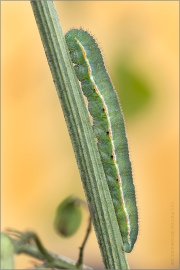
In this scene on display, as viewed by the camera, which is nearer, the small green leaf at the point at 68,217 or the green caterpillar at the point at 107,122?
the green caterpillar at the point at 107,122

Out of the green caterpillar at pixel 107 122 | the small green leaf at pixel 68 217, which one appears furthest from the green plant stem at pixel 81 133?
the small green leaf at pixel 68 217

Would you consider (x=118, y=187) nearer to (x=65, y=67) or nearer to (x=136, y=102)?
(x=65, y=67)

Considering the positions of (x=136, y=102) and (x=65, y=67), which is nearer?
(x=65, y=67)

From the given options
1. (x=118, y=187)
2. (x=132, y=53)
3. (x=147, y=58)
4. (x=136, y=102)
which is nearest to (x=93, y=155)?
(x=118, y=187)

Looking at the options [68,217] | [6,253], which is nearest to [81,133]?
[6,253]

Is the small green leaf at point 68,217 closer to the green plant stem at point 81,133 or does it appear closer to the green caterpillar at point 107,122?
the green caterpillar at point 107,122

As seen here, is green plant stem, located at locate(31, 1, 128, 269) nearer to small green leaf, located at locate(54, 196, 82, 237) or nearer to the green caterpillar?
the green caterpillar

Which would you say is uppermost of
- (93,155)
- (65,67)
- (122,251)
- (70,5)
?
(70,5)

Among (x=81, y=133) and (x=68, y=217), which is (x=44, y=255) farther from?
(x=81, y=133)
